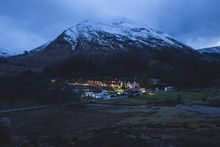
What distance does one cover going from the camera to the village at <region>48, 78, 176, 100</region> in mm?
100688

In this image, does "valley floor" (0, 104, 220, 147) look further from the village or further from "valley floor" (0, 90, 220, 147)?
the village

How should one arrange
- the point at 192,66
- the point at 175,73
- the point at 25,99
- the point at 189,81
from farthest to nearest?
the point at 192,66, the point at 175,73, the point at 189,81, the point at 25,99

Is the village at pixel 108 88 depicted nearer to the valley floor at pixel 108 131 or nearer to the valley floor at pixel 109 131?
the valley floor at pixel 108 131

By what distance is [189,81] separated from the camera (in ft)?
466

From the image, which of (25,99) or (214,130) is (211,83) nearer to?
(25,99)

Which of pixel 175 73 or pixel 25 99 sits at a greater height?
pixel 175 73

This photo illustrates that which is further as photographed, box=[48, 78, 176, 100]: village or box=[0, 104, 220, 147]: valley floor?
box=[48, 78, 176, 100]: village

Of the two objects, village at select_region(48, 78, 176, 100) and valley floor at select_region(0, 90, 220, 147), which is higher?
village at select_region(48, 78, 176, 100)

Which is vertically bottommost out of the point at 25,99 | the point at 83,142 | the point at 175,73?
the point at 83,142

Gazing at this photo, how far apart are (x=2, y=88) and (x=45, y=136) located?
51.4 metres

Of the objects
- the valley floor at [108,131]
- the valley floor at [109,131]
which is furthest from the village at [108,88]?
the valley floor at [109,131]

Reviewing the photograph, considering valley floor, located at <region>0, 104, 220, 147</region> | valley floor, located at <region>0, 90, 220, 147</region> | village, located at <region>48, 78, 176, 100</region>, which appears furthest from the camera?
village, located at <region>48, 78, 176, 100</region>

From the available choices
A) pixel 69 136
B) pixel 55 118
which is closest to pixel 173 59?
pixel 55 118

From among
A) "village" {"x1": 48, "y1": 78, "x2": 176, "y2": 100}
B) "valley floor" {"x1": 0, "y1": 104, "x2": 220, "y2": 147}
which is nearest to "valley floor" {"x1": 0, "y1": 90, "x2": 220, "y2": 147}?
"valley floor" {"x1": 0, "y1": 104, "x2": 220, "y2": 147}
